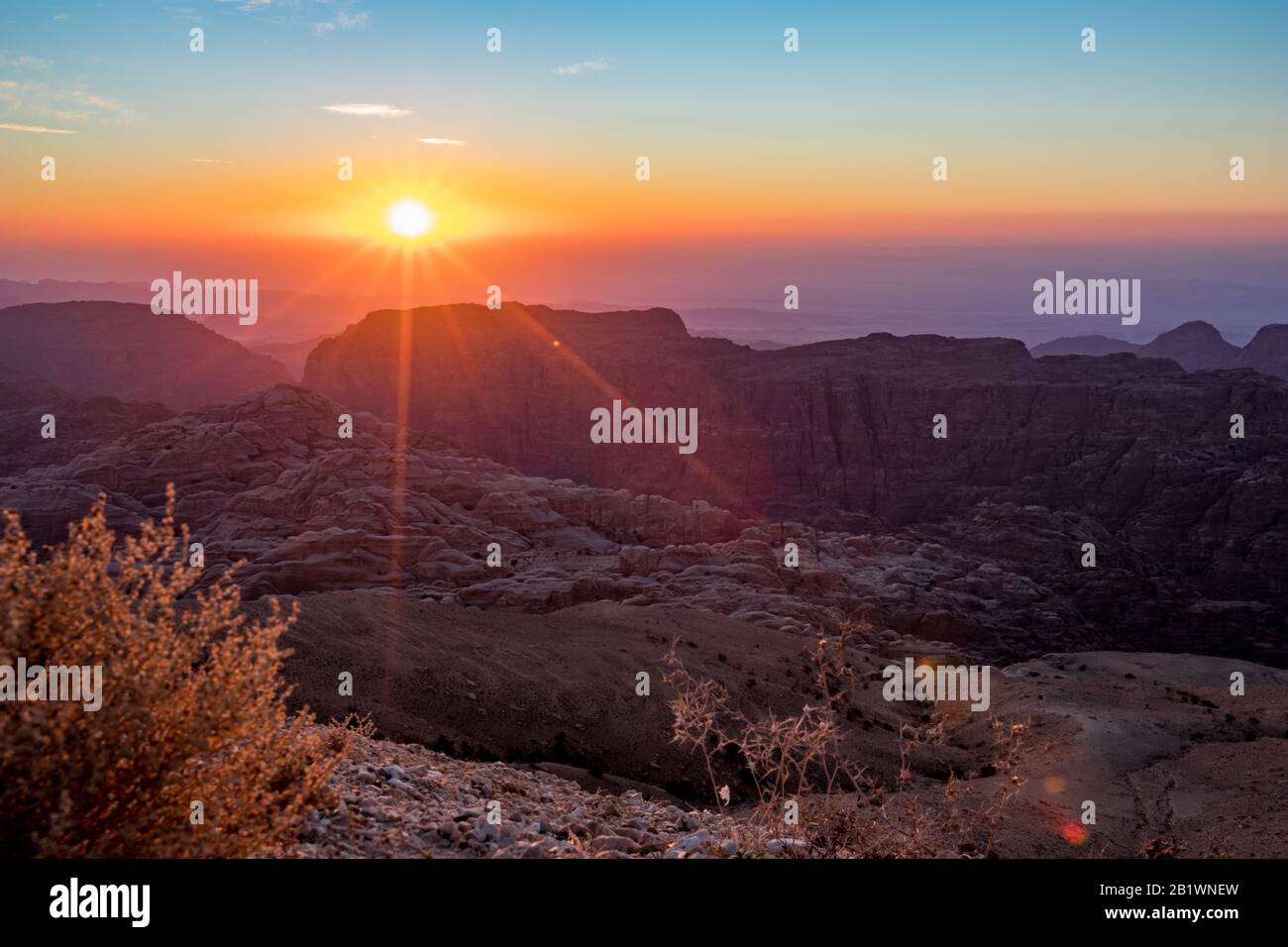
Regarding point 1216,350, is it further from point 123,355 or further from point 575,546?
point 123,355

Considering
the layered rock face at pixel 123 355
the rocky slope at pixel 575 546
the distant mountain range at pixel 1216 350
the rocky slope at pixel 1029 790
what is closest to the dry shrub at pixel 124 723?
the rocky slope at pixel 1029 790

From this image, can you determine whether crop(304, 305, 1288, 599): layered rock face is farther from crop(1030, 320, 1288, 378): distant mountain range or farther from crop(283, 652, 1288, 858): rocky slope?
crop(1030, 320, 1288, 378): distant mountain range

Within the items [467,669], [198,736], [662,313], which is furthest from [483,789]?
[662,313]

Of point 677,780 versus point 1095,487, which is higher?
point 1095,487

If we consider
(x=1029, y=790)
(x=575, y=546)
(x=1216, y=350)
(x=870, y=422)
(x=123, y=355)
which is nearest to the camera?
(x=1029, y=790)

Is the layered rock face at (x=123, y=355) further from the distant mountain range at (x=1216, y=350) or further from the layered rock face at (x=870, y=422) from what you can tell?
the distant mountain range at (x=1216, y=350)

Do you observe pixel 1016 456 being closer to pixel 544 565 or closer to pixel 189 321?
pixel 544 565

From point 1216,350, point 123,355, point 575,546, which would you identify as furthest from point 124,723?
point 1216,350
